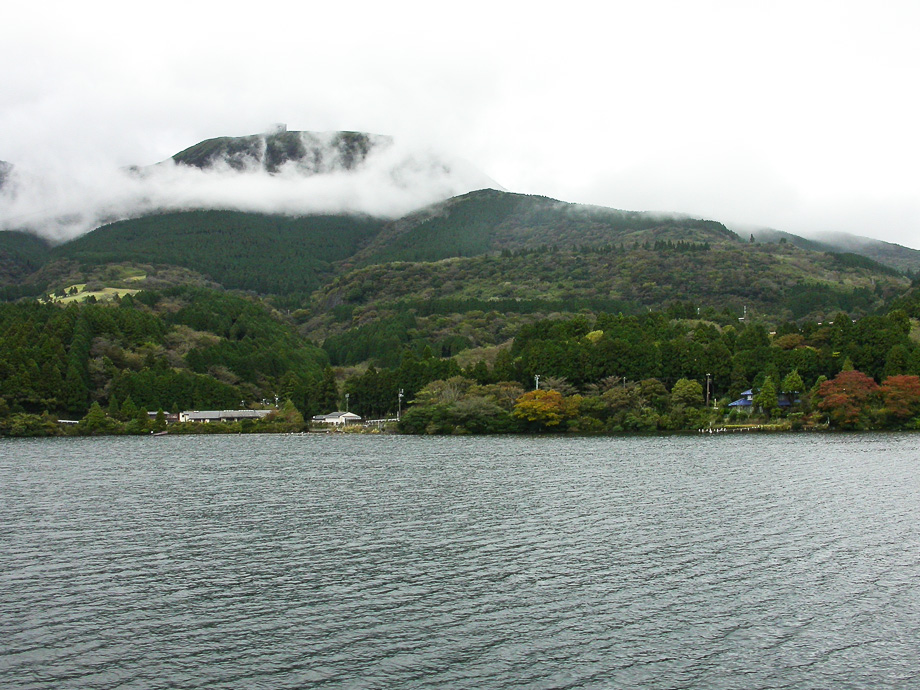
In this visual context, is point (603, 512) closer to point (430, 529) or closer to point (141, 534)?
point (430, 529)

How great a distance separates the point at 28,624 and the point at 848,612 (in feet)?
65.7

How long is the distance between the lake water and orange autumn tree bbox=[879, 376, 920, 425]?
34256mm

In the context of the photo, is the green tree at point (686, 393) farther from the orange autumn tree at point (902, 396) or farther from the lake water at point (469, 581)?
the lake water at point (469, 581)

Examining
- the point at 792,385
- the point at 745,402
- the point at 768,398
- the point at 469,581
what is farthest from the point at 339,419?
the point at 469,581

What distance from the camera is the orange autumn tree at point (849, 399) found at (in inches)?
3250

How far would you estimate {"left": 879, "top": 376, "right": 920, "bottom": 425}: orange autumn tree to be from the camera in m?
81.1

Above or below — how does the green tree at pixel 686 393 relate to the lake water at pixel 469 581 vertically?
above

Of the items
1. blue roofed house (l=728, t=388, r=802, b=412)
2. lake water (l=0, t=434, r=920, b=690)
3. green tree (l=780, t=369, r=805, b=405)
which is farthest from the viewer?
blue roofed house (l=728, t=388, r=802, b=412)

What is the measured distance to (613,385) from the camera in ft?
311

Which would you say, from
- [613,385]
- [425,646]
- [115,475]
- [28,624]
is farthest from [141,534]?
[613,385]

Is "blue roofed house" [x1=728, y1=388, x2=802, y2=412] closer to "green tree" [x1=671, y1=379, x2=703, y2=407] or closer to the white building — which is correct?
"green tree" [x1=671, y1=379, x2=703, y2=407]

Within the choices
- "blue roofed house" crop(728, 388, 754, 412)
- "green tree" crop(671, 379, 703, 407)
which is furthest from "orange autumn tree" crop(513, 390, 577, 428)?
"blue roofed house" crop(728, 388, 754, 412)

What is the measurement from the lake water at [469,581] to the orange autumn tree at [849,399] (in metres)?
34.0

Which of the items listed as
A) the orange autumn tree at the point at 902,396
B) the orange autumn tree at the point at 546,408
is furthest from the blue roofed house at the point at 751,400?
the orange autumn tree at the point at 546,408
